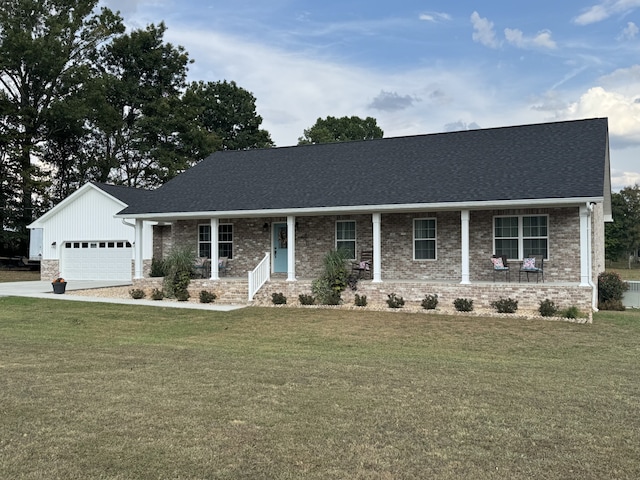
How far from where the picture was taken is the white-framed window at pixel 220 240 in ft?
68.5

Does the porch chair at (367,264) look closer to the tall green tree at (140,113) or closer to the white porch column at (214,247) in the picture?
the white porch column at (214,247)

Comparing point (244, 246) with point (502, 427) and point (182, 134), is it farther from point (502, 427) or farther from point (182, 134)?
point (182, 134)

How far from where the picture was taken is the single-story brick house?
15.4 metres

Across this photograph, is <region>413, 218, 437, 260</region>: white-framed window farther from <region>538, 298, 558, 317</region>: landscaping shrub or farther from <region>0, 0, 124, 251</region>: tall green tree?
<region>0, 0, 124, 251</region>: tall green tree

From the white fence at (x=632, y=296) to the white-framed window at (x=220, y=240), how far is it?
47.0 ft

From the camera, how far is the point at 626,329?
40.5 ft

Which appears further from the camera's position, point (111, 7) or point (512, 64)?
point (111, 7)

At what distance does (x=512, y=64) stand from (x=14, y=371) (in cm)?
1824

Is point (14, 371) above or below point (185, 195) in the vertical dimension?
below

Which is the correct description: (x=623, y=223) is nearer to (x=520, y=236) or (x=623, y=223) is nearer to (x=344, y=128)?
(x=344, y=128)

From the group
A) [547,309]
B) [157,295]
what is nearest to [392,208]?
[547,309]

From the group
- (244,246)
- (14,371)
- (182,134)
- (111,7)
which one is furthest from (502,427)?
(111,7)

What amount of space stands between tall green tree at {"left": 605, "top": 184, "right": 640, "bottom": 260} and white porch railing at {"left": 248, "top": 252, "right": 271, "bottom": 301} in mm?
56741

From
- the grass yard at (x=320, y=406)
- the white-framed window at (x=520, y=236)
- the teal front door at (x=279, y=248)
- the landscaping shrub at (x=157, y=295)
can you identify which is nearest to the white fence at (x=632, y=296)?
the white-framed window at (x=520, y=236)
